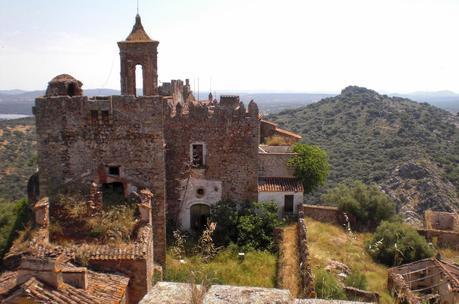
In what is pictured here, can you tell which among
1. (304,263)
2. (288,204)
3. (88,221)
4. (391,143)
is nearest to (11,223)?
(88,221)

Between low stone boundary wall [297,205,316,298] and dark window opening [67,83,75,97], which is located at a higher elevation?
dark window opening [67,83,75,97]

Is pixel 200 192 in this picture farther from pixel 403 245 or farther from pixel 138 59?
pixel 403 245

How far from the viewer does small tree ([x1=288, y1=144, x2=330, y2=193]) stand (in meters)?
21.5

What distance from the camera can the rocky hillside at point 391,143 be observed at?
3928 centimetres

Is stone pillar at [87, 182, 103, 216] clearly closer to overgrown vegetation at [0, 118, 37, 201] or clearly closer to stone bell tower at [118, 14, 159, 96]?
stone bell tower at [118, 14, 159, 96]

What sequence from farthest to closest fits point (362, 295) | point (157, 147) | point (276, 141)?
point (276, 141), point (157, 147), point (362, 295)

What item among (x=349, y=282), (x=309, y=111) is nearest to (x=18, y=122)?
(x=309, y=111)

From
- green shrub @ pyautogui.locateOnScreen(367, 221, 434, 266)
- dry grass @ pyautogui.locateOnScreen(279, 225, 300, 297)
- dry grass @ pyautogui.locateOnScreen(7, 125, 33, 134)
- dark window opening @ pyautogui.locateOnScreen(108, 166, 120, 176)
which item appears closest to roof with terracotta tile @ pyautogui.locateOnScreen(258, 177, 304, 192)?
dry grass @ pyautogui.locateOnScreen(279, 225, 300, 297)

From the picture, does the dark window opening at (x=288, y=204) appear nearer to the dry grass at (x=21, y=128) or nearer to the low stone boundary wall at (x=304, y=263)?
the low stone boundary wall at (x=304, y=263)

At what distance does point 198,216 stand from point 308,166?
5.85 meters

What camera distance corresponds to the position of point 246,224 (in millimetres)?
18875

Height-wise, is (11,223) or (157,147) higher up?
(157,147)

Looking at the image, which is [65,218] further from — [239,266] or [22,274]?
[239,266]

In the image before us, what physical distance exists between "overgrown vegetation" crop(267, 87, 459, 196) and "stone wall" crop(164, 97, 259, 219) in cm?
2498
